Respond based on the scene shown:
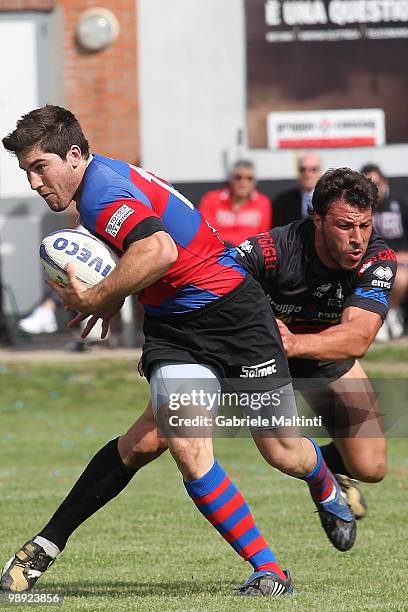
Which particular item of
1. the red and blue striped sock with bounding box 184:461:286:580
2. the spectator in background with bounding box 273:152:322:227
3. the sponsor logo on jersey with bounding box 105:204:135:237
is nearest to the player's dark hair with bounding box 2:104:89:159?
the sponsor logo on jersey with bounding box 105:204:135:237

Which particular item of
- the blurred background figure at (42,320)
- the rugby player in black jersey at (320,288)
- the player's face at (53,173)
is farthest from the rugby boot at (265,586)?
the blurred background figure at (42,320)

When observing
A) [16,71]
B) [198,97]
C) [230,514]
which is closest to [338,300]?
[230,514]

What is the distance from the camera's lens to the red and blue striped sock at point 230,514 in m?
5.79

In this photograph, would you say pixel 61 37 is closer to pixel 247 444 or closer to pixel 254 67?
pixel 254 67

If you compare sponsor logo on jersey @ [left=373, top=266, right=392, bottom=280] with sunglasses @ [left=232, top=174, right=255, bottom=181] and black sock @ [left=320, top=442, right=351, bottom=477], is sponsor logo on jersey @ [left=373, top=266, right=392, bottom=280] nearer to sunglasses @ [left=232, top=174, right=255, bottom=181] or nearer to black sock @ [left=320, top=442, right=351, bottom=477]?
black sock @ [left=320, top=442, right=351, bottom=477]

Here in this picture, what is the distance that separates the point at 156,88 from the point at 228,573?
899cm

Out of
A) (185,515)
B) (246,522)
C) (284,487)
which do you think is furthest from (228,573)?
(284,487)

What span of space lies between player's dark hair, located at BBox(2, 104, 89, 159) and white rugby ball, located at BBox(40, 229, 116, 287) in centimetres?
38

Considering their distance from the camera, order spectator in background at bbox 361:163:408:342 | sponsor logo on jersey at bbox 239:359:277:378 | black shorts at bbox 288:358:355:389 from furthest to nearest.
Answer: spectator in background at bbox 361:163:408:342, black shorts at bbox 288:358:355:389, sponsor logo on jersey at bbox 239:359:277:378

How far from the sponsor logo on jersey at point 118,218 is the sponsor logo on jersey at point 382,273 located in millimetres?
1563

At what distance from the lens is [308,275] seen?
21.9 ft

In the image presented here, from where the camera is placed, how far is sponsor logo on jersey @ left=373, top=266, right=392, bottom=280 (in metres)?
6.64

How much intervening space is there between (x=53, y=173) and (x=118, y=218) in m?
0.36

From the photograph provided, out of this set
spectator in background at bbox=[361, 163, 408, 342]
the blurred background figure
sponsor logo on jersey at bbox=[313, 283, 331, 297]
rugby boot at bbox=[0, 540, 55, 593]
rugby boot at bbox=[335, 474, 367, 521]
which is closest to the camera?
rugby boot at bbox=[0, 540, 55, 593]
